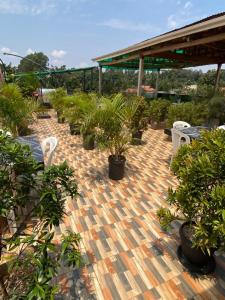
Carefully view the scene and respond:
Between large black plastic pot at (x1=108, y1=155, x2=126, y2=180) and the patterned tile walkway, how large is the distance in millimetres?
133

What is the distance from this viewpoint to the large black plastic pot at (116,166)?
13.2 feet

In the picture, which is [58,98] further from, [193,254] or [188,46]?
[193,254]

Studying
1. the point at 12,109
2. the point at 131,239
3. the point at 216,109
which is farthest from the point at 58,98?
the point at 131,239

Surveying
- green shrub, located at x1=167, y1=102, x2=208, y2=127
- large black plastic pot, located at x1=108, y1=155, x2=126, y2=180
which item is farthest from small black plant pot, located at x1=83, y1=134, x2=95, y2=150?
green shrub, located at x1=167, y1=102, x2=208, y2=127

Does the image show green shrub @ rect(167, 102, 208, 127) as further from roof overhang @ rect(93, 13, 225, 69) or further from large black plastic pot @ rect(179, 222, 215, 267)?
large black plastic pot @ rect(179, 222, 215, 267)

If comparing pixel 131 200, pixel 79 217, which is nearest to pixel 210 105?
pixel 131 200

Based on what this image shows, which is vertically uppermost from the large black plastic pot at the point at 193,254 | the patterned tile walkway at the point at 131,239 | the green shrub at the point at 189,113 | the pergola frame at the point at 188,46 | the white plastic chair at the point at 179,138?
the pergola frame at the point at 188,46

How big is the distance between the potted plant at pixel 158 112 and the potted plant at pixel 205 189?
6.31m

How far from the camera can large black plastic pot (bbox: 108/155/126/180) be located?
4031 millimetres

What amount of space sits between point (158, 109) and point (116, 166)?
4.79 metres

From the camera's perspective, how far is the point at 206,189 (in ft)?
5.94

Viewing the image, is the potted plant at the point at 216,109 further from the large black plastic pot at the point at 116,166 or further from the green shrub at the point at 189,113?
the large black plastic pot at the point at 116,166

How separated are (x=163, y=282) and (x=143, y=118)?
4902 millimetres

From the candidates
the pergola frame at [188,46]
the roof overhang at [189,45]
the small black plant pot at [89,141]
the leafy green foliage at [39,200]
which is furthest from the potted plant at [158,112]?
the leafy green foliage at [39,200]
